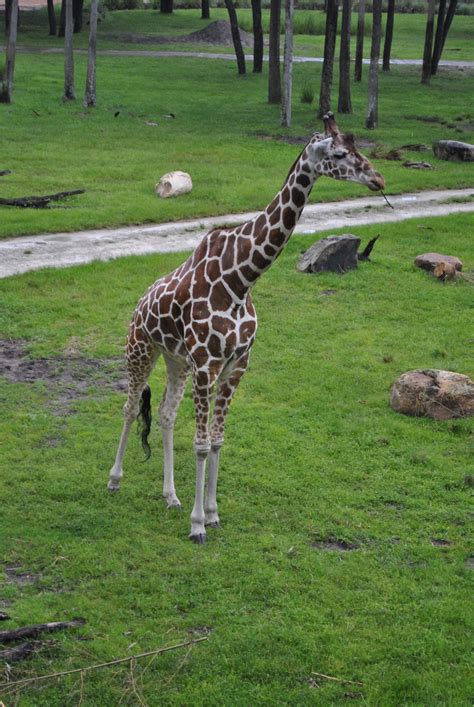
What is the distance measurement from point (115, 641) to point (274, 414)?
5.75m

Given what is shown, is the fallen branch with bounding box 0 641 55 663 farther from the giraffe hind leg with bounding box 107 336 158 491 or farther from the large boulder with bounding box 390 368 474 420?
the large boulder with bounding box 390 368 474 420

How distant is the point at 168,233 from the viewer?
871 inches

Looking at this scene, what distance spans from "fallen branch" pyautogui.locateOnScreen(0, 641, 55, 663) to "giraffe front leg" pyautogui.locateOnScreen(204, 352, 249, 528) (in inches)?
108

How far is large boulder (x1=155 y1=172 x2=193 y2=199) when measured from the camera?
24.7 m

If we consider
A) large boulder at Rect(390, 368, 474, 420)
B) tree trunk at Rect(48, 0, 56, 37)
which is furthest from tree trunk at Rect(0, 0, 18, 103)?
large boulder at Rect(390, 368, 474, 420)

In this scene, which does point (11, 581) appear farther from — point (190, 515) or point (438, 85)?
point (438, 85)

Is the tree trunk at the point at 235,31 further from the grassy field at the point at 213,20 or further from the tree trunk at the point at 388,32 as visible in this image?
the grassy field at the point at 213,20

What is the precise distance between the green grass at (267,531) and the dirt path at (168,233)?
2585 millimetres

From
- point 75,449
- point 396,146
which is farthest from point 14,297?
point 396,146

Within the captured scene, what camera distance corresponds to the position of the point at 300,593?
955 cm

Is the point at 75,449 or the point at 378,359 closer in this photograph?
the point at 75,449

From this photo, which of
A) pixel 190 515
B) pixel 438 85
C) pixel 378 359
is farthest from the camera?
pixel 438 85

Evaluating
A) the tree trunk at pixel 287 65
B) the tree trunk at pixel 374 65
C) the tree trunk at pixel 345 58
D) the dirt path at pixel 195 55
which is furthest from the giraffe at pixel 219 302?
the dirt path at pixel 195 55

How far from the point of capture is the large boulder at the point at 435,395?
13.8 m
